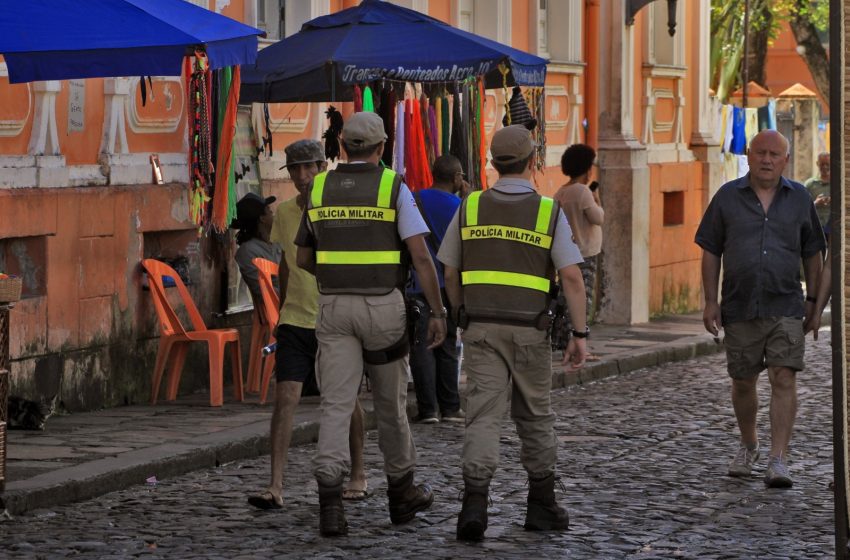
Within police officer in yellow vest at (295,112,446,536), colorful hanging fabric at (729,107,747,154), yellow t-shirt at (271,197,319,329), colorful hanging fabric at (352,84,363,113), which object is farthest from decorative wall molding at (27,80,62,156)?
colorful hanging fabric at (729,107,747,154)

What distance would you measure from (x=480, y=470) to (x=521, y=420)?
35 cm

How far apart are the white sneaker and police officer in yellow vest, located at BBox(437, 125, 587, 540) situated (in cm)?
210

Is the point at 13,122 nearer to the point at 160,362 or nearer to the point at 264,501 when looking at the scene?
the point at 160,362

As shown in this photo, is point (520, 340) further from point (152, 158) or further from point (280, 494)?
point (152, 158)

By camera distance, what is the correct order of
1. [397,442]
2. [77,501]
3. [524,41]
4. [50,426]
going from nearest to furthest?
1. [397,442]
2. [77,501]
3. [50,426]
4. [524,41]

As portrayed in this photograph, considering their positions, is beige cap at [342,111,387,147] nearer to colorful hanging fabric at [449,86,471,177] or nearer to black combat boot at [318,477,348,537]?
black combat boot at [318,477,348,537]

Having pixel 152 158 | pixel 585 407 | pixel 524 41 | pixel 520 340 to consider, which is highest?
pixel 524 41

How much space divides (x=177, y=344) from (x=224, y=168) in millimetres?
1254

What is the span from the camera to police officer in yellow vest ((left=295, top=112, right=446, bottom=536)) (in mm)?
8977

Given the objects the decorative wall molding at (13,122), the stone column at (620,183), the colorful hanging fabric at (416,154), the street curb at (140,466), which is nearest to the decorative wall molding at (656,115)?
the stone column at (620,183)

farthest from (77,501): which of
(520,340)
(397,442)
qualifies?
(520,340)

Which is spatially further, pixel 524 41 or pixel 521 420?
pixel 524 41

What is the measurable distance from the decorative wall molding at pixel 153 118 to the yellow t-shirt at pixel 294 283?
416 centimetres

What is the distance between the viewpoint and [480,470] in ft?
28.6
